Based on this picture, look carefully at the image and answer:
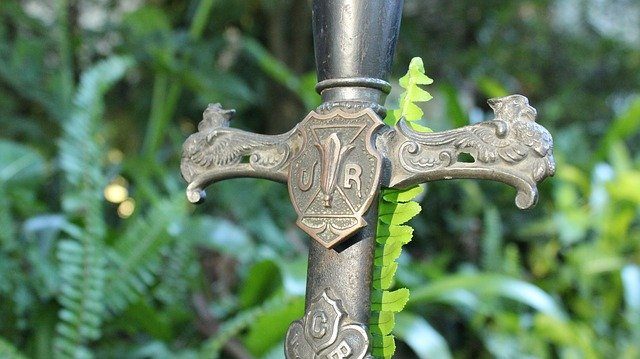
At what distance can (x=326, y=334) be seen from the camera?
1.31 ft

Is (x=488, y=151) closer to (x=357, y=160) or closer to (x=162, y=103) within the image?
(x=357, y=160)

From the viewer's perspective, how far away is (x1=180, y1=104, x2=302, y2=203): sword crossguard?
17.8 inches

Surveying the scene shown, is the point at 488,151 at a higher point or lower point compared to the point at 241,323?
lower

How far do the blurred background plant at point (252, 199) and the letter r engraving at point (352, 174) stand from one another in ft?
1.47

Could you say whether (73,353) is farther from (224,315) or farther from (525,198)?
(525,198)

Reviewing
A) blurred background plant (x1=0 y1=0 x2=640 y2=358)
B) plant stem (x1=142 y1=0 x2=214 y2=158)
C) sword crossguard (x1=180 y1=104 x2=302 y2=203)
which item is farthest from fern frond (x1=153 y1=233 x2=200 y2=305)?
sword crossguard (x1=180 y1=104 x2=302 y2=203)

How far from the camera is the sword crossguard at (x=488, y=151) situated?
392 millimetres

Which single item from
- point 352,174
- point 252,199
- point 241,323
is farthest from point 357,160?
point 252,199

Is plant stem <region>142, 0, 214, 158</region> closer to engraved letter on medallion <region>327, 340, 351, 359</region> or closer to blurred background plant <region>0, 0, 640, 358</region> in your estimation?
blurred background plant <region>0, 0, 640, 358</region>

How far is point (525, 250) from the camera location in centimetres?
169

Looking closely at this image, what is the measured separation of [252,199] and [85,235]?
0.56 meters

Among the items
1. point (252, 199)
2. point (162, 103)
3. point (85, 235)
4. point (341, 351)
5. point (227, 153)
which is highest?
point (162, 103)

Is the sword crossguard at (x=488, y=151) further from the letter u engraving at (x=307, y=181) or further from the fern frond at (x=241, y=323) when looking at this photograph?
the fern frond at (x=241, y=323)

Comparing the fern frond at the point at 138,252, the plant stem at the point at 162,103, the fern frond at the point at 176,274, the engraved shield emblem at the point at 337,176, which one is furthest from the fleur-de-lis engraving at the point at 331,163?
the plant stem at the point at 162,103
